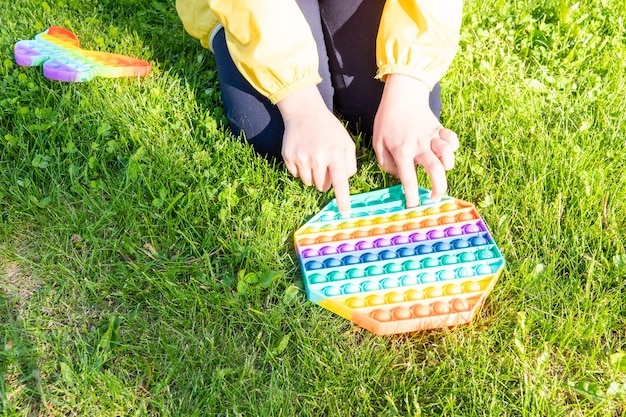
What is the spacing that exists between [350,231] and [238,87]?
0.52 meters

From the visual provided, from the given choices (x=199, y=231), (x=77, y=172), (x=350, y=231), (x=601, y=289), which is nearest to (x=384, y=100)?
(x=350, y=231)

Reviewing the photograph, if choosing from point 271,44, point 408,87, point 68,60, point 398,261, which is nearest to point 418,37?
point 408,87

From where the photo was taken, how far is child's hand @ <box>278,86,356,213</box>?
61.4 inches

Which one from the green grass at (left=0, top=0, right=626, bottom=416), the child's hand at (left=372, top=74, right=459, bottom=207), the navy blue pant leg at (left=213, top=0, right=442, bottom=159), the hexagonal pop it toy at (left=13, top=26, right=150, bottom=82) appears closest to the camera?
the green grass at (left=0, top=0, right=626, bottom=416)

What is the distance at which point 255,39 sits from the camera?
1594 millimetres

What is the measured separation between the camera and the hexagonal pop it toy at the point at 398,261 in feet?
4.61

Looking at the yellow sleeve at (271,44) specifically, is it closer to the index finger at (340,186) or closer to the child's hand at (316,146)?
the child's hand at (316,146)

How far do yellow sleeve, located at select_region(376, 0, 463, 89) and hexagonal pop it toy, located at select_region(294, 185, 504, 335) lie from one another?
1.00 feet

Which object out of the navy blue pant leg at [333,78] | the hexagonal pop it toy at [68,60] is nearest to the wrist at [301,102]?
the navy blue pant leg at [333,78]

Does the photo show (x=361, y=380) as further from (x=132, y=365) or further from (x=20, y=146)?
(x=20, y=146)

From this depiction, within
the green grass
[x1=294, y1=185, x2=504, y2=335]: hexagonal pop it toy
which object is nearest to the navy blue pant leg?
the green grass

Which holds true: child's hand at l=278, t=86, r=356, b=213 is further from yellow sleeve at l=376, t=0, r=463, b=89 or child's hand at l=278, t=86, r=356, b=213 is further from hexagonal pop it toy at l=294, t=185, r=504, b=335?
yellow sleeve at l=376, t=0, r=463, b=89

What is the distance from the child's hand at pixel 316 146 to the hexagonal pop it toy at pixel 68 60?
617 millimetres

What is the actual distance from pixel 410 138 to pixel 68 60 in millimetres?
1084
